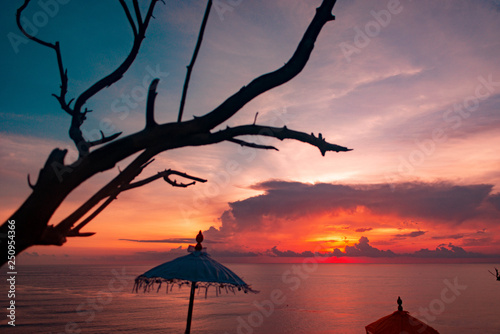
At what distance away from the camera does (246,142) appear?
7.24ft

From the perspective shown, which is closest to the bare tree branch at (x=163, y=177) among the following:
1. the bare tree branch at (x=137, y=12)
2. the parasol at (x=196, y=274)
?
the bare tree branch at (x=137, y=12)

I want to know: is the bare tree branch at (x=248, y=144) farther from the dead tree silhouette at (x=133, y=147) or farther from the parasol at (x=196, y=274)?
the parasol at (x=196, y=274)

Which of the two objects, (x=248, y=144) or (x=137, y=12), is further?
(x=137, y=12)

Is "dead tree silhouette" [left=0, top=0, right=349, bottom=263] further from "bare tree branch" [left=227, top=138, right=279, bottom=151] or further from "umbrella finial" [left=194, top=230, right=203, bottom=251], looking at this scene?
"umbrella finial" [left=194, top=230, right=203, bottom=251]

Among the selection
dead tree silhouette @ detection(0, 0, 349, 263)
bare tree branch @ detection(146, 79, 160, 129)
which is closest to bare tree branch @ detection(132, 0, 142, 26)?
dead tree silhouette @ detection(0, 0, 349, 263)

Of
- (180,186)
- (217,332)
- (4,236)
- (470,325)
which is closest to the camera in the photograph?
(4,236)

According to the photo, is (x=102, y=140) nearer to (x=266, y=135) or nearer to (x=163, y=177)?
(x=163, y=177)

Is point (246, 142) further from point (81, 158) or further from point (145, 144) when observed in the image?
point (81, 158)

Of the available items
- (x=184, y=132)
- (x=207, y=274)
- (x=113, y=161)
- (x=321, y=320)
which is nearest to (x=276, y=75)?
(x=184, y=132)

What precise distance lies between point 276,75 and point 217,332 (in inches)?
1328

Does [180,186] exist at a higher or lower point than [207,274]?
higher

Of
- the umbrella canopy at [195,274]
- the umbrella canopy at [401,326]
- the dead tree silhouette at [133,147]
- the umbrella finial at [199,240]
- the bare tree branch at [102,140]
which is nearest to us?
the dead tree silhouette at [133,147]

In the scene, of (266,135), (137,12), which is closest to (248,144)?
(266,135)

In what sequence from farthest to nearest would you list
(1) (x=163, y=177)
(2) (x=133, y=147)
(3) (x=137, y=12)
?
(1) (x=163, y=177), (3) (x=137, y=12), (2) (x=133, y=147)
